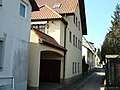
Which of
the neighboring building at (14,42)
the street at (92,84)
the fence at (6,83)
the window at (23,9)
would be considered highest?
the window at (23,9)

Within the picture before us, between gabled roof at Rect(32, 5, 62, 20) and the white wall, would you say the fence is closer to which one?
the white wall

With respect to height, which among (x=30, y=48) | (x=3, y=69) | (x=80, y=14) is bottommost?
(x=3, y=69)

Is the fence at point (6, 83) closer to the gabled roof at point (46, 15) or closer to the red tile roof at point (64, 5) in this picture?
the gabled roof at point (46, 15)

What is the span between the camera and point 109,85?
17.2 m

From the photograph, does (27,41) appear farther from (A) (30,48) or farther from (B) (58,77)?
(B) (58,77)

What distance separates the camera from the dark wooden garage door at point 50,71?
2430cm

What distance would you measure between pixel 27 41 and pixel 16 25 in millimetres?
1846

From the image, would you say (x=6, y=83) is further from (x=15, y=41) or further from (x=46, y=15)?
(x=46, y=15)

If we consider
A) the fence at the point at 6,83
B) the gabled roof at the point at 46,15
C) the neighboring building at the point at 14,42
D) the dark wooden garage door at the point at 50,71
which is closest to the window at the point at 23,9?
the neighboring building at the point at 14,42

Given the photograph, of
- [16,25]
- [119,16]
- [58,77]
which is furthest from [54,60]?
[119,16]

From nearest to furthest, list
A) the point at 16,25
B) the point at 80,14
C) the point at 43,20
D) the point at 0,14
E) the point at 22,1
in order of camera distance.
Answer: the point at 0,14, the point at 16,25, the point at 22,1, the point at 43,20, the point at 80,14

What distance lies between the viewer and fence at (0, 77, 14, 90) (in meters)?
12.2

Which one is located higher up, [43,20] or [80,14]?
[80,14]

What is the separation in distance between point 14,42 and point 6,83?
2345 millimetres
